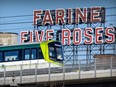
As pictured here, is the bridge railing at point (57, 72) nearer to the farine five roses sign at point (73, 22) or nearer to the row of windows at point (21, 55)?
the row of windows at point (21, 55)

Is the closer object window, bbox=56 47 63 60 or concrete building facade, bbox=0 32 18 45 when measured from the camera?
window, bbox=56 47 63 60

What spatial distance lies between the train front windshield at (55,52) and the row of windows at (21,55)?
142 centimetres

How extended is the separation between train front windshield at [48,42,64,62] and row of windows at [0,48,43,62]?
4.67 feet

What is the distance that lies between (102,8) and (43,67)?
2979 centimetres

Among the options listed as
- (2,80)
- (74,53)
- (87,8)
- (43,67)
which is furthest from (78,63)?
(87,8)

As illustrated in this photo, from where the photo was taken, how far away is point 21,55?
49.8 m

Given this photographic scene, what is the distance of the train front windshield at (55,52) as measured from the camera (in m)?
50.0

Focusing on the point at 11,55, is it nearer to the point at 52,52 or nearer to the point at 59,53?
the point at 52,52

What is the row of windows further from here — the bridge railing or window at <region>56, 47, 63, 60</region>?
window at <region>56, 47, 63, 60</region>

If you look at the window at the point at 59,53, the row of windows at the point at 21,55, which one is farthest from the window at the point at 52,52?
the row of windows at the point at 21,55

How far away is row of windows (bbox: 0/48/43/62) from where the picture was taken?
49081 mm

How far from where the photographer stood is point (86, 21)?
74.7 m

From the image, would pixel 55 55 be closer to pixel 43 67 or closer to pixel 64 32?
pixel 43 67

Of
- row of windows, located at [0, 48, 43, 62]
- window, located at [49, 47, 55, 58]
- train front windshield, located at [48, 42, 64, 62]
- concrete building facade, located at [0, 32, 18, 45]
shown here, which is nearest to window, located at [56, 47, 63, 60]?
train front windshield, located at [48, 42, 64, 62]
